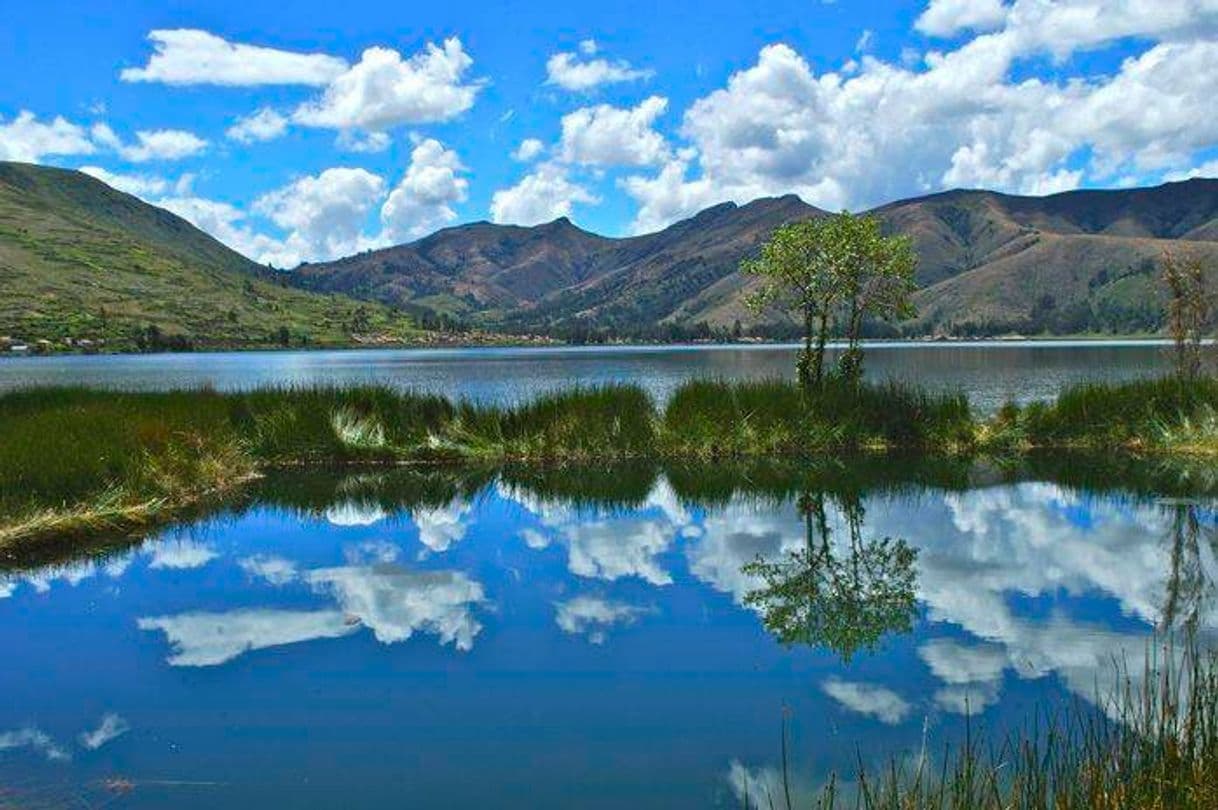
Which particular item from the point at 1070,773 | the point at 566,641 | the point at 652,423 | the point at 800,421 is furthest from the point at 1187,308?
the point at 1070,773

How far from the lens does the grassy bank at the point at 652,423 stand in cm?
2439

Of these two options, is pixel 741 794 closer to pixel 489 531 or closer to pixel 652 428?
pixel 489 531

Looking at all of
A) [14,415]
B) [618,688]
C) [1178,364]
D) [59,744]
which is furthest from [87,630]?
[1178,364]

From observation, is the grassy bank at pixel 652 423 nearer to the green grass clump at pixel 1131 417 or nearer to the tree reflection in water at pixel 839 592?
the green grass clump at pixel 1131 417

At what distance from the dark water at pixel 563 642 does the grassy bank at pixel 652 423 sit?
6815mm

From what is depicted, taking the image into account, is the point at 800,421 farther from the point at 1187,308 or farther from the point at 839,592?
the point at 839,592

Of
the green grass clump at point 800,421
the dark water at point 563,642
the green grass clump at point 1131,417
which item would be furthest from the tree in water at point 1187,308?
the dark water at point 563,642

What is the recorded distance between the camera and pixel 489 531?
16.3m

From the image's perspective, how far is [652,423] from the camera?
25328mm

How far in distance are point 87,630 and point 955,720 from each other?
9.10m

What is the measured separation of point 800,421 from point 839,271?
4594mm

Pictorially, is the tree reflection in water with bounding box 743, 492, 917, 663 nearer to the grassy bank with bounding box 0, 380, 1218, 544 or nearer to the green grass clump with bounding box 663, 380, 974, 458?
the green grass clump with bounding box 663, 380, 974, 458

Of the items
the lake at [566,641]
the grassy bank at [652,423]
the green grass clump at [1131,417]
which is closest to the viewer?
the lake at [566,641]

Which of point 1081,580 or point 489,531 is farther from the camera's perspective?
point 489,531
